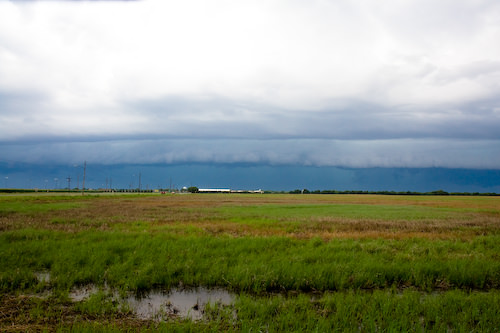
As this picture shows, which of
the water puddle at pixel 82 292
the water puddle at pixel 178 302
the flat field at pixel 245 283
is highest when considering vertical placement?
the flat field at pixel 245 283

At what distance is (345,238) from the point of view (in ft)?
63.0

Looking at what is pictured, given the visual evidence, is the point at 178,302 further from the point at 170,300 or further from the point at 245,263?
the point at 245,263

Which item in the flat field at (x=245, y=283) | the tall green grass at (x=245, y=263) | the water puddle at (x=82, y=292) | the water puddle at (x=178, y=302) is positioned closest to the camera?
the flat field at (x=245, y=283)

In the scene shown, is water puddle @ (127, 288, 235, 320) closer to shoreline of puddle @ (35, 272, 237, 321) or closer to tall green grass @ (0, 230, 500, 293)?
shoreline of puddle @ (35, 272, 237, 321)

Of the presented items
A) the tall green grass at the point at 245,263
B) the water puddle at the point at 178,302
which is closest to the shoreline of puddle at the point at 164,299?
the water puddle at the point at 178,302

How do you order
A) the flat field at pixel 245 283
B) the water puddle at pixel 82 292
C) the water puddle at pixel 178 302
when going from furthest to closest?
1. the water puddle at pixel 82 292
2. the water puddle at pixel 178 302
3. the flat field at pixel 245 283

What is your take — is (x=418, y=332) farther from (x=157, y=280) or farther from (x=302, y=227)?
(x=302, y=227)

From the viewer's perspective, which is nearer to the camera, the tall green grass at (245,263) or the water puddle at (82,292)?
the water puddle at (82,292)

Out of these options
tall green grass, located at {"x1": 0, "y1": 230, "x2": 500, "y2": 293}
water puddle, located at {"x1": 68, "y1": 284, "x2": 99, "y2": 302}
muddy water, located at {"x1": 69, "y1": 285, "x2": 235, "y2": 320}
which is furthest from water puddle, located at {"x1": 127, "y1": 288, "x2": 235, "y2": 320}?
water puddle, located at {"x1": 68, "y1": 284, "x2": 99, "y2": 302}

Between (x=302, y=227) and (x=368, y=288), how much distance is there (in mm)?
13796

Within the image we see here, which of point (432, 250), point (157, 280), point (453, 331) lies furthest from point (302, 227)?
point (453, 331)

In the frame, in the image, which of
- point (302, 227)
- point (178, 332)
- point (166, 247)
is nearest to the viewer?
point (178, 332)

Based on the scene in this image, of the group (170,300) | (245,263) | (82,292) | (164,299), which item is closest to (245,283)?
(245,263)

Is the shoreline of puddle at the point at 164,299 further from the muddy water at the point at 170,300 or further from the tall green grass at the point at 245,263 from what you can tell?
the tall green grass at the point at 245,263
